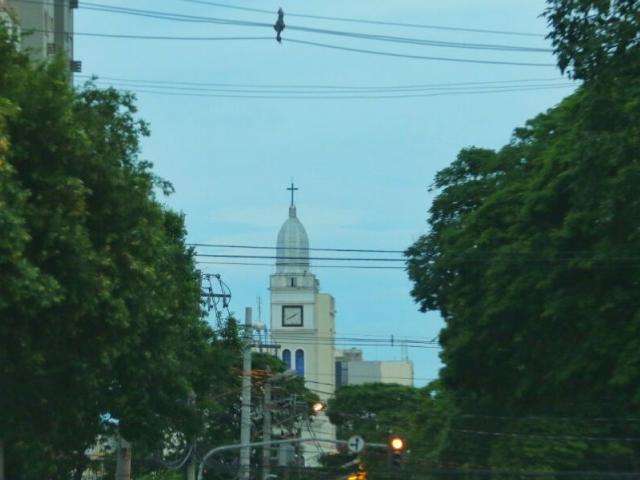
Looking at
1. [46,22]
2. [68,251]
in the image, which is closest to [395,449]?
[46,22]

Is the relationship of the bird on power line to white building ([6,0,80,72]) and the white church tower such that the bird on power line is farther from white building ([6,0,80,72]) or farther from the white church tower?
the white church tower

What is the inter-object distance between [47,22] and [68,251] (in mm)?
24630

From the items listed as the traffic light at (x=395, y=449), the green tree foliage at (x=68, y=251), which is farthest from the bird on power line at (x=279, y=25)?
the traffic light at (x=395, y=449)

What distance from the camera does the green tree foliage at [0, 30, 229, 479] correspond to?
938 inches

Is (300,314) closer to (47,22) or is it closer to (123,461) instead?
(47,22)

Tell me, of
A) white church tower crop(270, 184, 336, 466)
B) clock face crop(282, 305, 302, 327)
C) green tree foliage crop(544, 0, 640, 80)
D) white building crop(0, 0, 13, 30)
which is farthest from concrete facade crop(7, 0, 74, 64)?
clock face crop(282, 305, 302, 327)

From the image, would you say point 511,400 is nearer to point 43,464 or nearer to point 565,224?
point 565,224

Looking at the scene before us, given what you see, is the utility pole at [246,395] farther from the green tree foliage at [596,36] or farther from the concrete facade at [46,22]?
the green tree foliage at [596,36]

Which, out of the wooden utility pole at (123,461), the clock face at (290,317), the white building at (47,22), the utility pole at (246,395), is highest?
the clock face at (290,317)

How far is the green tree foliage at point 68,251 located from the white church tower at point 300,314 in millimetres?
148370

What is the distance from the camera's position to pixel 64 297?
2409cm

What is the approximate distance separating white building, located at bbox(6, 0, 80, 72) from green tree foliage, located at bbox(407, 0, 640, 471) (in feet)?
41.5

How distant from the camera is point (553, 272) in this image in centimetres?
3844

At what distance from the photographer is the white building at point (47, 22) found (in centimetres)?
4491
